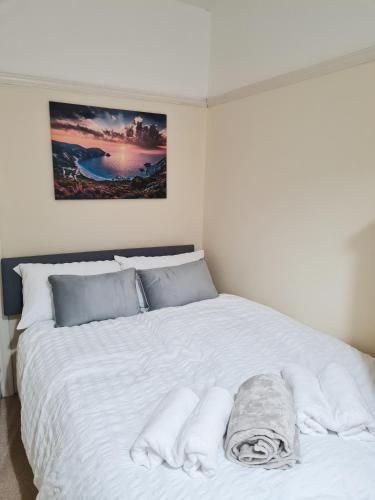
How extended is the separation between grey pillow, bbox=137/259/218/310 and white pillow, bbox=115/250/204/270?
3.4 inches

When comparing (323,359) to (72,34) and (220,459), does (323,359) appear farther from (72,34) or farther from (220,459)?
(72,34)

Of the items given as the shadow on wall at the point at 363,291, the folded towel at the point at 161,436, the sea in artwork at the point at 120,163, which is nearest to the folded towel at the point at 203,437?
the folded towel at the point at 161,436

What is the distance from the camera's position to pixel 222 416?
1.26 m

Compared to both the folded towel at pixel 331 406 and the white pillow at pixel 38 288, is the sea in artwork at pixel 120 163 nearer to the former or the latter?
the white pillow at pixel 38 288

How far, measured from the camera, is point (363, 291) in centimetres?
195

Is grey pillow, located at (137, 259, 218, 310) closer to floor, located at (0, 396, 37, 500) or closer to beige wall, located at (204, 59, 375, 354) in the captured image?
beige wall, located at (204, 59, 375, 354)

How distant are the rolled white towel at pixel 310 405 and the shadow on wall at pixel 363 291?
25.2 inches

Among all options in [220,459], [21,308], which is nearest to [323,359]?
[220,459]

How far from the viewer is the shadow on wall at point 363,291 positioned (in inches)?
74.4

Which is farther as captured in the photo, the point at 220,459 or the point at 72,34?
the point at 72,34

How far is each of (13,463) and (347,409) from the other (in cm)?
179

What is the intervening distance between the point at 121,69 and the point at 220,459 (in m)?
2.56

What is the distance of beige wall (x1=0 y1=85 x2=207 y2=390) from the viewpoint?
2.37 meters

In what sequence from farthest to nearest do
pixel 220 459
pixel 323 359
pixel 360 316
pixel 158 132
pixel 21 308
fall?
pixel 158 132 < pixel 21 308 < pixel 360 316 < pixel 323 359 < pixel 220 459
